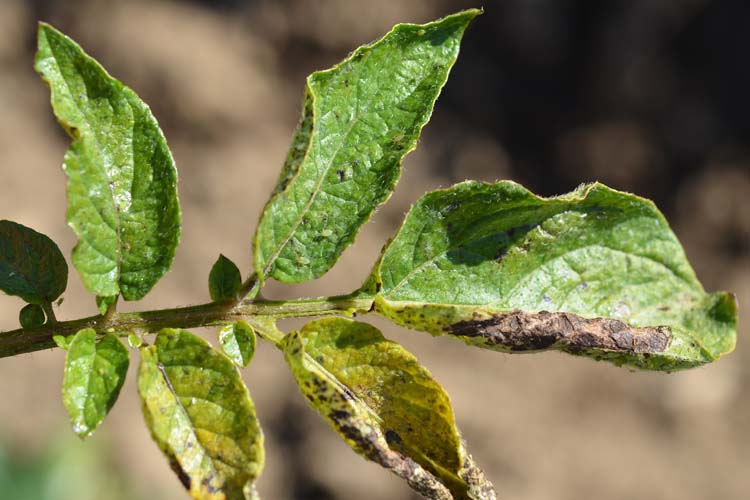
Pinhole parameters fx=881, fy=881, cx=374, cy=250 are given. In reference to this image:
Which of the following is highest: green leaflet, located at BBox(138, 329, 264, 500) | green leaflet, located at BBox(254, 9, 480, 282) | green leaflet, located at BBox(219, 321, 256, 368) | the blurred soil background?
the blurred soil background

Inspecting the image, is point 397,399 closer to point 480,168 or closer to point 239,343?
point 239,343

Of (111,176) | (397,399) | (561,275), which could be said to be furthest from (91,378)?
(561,275)

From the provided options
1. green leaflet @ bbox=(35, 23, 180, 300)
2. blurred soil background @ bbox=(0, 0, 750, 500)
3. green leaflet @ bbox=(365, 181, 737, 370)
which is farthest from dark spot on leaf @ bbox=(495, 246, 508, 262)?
blurred soil background @ bbox=(0, 0, 750, 500)

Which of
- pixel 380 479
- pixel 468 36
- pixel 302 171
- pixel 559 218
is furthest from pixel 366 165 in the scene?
pixel 468 36

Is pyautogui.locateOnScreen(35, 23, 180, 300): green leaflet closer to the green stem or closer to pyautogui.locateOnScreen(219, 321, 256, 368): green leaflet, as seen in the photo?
the green stem

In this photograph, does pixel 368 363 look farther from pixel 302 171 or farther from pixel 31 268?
pixel 31 268

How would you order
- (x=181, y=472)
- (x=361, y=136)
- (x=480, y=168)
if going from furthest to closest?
(x=480, y=168) → (x=361, y=136) → (x=181, y=472)
